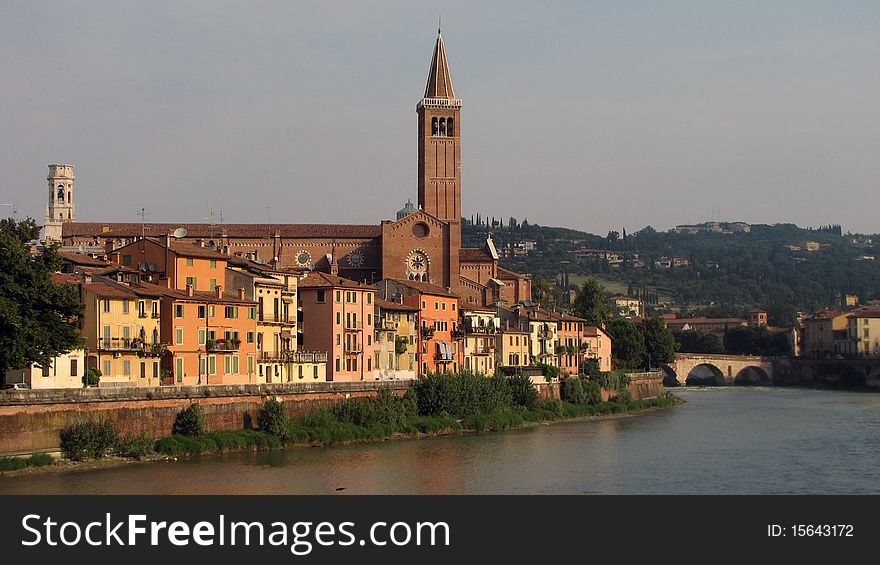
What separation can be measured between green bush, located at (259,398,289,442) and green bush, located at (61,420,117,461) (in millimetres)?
8328

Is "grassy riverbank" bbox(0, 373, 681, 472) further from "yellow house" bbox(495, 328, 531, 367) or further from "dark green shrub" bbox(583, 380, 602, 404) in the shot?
"yellow house" bbox(495, 328, 531, 367)

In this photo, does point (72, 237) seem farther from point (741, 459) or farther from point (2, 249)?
point (741, 459)

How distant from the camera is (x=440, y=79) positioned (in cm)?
10256

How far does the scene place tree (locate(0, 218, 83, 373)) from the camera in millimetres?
44719

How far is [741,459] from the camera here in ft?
176

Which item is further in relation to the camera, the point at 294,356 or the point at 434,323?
the point at 434,323

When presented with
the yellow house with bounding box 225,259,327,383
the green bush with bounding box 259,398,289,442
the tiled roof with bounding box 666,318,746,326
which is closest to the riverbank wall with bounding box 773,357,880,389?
the tiled roof with bounding box 666,318,746,326

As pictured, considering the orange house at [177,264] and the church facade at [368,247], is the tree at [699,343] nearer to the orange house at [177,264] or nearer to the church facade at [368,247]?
the church facade at [368,247]

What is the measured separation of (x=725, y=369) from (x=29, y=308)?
9899 cm

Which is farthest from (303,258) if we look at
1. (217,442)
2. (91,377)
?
(91,377)

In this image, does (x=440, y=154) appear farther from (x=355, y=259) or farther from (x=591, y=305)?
(x=591, y=305)

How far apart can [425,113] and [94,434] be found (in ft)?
194

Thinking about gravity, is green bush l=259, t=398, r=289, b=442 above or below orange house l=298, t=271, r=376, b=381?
below
